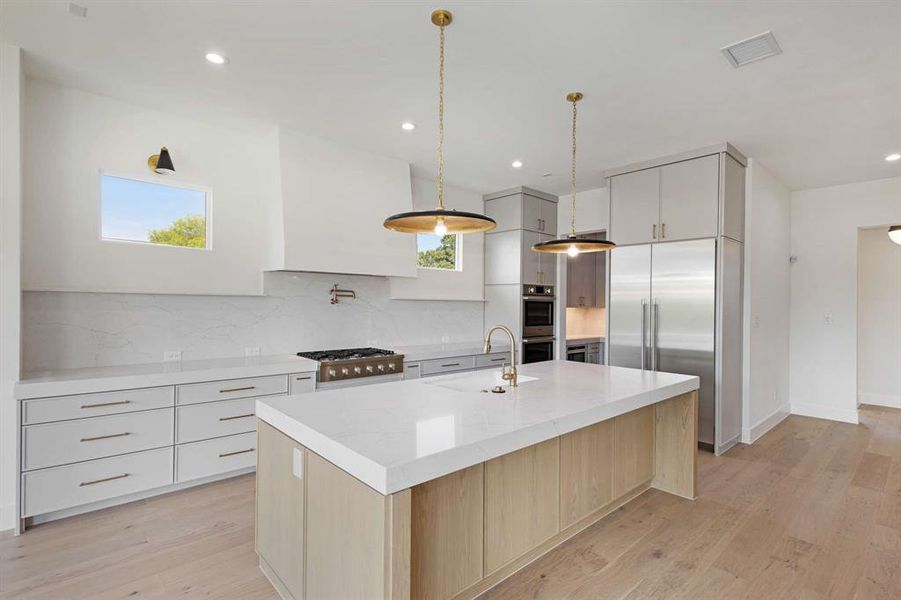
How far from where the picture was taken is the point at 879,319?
5.91 meters

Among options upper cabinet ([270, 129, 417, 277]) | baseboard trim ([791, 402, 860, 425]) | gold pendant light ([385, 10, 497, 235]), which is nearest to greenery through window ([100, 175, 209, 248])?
upper cabinet ([270, 129, 417, 277])

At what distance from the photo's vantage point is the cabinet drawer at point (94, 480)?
8.46 ft

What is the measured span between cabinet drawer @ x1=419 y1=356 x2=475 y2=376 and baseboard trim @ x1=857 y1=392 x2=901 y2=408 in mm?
5302

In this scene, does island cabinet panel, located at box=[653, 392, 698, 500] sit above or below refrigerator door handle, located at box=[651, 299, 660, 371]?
below

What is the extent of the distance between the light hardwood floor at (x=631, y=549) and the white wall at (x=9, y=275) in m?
0.36

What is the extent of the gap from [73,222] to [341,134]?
2015 millimetres

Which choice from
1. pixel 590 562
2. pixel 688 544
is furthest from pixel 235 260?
pixel 688 544

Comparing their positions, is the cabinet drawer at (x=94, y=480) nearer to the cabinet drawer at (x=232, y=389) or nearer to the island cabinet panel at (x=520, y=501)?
the cabinet drawer at (x=232, y=389)

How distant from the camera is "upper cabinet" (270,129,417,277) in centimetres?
372

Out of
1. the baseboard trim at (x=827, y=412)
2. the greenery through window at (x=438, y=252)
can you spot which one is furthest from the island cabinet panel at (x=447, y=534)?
the baseboard trim at (x=827, y=412)

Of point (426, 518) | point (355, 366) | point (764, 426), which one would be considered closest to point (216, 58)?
point (355, 366)

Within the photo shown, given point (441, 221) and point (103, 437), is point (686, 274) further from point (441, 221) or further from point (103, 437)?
point (103, 437)

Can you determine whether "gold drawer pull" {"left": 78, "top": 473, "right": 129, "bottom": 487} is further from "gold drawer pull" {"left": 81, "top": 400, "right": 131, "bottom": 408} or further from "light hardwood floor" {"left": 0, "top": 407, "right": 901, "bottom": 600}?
"gold drawer pull" {"left": 81, "top": 400, "right": 131, "bottom": 408}

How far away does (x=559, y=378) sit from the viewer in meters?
2.81
